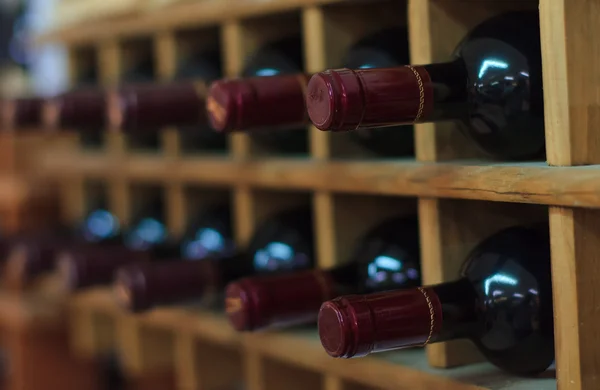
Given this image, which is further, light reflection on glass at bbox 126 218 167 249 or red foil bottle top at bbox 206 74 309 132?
light reflection on glass at bbox 126 218 167 249

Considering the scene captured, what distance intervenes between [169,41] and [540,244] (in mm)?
406

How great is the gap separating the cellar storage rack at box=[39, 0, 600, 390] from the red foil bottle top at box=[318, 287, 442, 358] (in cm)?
6

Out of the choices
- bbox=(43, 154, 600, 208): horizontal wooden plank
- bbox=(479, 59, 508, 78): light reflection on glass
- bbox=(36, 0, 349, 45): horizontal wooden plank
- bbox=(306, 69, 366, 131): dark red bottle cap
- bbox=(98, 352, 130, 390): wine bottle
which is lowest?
bbox=(98, 352, 130, 390): wine bottle

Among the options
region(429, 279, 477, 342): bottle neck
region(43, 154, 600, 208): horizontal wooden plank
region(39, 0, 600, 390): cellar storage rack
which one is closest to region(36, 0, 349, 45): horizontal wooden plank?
region(39, 0, 600, 390): cellar storage rack

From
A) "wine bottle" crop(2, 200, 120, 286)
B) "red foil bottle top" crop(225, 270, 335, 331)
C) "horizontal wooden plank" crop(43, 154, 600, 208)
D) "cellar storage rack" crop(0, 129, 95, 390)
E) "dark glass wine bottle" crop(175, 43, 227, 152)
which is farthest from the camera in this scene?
"cellar storage rack" crop(0, 129, 95, 390)

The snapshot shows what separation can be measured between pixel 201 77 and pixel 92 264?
0.19m

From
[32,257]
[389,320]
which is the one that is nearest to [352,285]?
[389,320]

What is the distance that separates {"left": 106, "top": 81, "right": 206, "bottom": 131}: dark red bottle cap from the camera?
660 millimetres

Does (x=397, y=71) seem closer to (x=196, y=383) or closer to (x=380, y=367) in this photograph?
(x=380, y=367)

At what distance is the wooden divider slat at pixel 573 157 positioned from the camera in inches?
17.8

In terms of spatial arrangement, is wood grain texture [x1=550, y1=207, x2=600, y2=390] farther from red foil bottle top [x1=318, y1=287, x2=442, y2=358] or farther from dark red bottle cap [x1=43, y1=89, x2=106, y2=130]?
dark red bottle cap [x1=43, y1=89, x2=106, y2=130]

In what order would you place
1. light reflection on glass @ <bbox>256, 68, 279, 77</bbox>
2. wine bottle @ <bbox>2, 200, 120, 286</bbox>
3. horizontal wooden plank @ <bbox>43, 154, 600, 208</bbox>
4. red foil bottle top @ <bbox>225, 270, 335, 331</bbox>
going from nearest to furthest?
1. horizontal wooden plank @ <bbox>43, 154, 600, 208</bbox>
2. red foil bottle top @ <bbox>225, 270, 335, 331</bbox>
3. light reflection on glass @ <bbox>256, 68, 279, 77</bbox>
4. wine bottle @ <bbox>2, 200, 120, 286</bbox>

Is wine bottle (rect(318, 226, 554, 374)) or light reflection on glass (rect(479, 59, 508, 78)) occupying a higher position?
light reflection on glass (rect(479, 59, 508, 78))

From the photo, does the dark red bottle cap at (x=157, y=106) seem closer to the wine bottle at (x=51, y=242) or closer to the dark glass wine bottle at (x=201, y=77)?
the dark glass wine bottle at (x=201, y=77)
